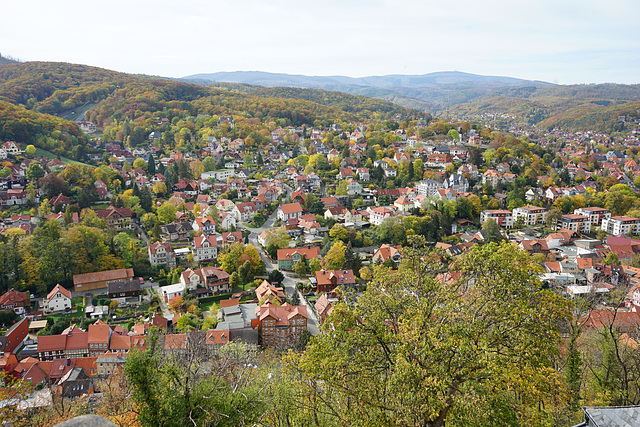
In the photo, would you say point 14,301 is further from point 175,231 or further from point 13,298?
point 175,231

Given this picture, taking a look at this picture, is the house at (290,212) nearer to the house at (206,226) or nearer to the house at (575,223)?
the house at (206,226)

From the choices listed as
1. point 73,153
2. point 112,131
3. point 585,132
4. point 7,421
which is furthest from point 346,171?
point 585,132

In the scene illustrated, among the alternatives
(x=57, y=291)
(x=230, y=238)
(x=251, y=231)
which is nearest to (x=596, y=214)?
(x=251, y=231)

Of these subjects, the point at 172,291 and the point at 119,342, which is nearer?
the point at 119,342

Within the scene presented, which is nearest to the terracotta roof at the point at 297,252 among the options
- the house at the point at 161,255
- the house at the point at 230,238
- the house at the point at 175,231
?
the house at the point at 230,238

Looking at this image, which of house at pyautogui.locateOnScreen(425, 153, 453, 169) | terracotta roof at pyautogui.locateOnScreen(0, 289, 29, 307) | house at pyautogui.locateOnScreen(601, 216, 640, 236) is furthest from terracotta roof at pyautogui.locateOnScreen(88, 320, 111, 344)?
house at pyautogui.locateOnScreen(425, 153, 453, 169)

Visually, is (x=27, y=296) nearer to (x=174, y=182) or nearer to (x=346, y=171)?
(x=174, y=182)

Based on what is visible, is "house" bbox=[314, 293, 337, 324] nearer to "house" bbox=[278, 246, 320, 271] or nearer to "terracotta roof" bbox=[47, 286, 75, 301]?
"house" bbox=[278, 246, 320, 271]
